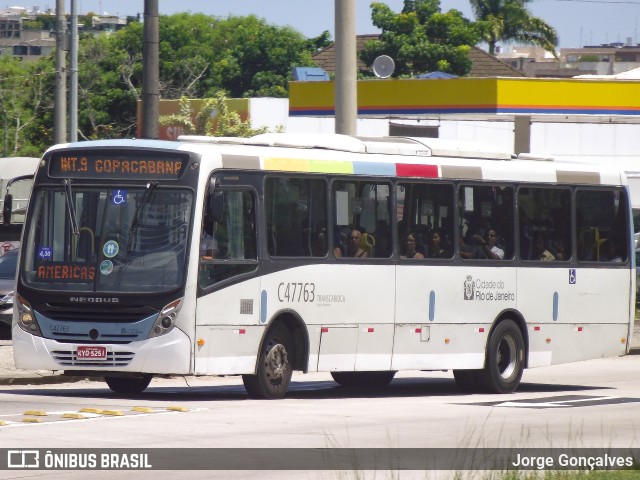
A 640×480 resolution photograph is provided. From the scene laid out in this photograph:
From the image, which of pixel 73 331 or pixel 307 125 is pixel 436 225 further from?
pixel 307 125

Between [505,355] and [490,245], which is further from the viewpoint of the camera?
[505,355]

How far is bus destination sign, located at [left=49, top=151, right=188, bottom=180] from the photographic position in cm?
1571

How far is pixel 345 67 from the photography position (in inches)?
861

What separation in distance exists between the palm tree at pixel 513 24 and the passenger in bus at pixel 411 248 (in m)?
73.4

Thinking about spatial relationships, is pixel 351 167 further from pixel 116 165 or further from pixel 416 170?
pixel 116 165

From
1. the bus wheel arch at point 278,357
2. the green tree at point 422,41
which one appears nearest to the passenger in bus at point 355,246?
the bus wheel arch at point 278,357

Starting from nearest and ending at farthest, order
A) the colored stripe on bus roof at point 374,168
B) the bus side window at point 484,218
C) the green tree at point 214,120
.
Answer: the colored stripe on bus roof at point 374,168 < the bus side window at point 484,218 < the green tree at point 214,120

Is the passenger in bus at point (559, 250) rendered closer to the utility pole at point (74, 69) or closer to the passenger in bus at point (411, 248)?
the passenger in bus at point (411, 248)

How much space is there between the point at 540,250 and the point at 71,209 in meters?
6.61

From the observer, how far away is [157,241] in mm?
15469

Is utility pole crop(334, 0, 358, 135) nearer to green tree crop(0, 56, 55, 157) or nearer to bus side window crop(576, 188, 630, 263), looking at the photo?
bus side window crop(576, 188, 630, 263)

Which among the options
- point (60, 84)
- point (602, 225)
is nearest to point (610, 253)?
point (602, 225)

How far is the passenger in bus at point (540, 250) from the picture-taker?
19344mm

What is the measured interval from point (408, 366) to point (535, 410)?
7.07 ft
